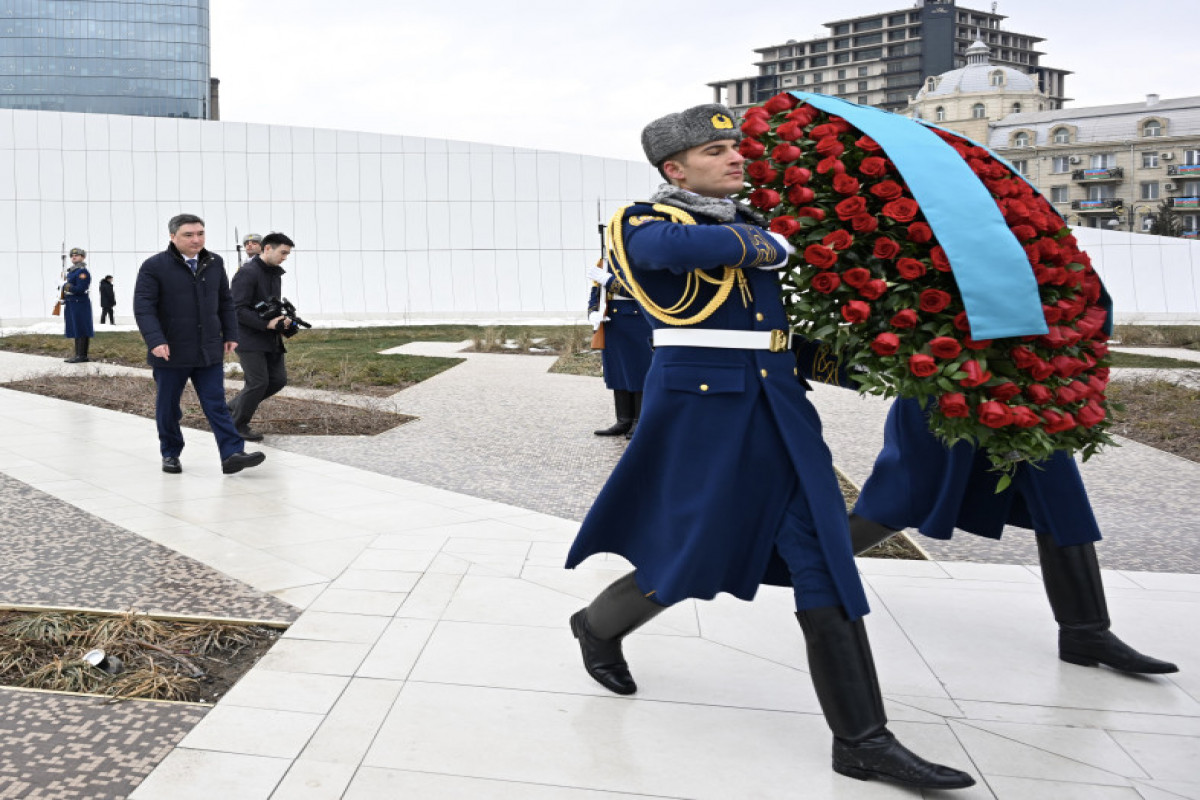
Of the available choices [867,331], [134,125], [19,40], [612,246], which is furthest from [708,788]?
[19,40]

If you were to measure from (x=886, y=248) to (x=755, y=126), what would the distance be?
0.60 metres

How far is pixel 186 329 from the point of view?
7.66 m

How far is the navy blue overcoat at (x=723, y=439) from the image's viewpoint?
122 inches

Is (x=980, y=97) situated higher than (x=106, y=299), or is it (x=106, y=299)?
(x=980, y=97)

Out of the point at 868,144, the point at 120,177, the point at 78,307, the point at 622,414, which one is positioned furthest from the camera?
the point at 120,177

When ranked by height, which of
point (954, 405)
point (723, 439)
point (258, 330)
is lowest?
point (723, 439)

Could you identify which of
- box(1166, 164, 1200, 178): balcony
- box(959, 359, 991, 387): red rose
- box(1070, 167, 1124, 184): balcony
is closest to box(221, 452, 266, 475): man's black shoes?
box(959, 359, 991, 387): red rose

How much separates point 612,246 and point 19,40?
130519mm

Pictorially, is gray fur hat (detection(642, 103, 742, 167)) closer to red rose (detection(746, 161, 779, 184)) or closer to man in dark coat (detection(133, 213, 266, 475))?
red rose (detection(746, 161, 779, 184))

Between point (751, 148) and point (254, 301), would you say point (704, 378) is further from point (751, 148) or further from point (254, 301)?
point (254, 301)

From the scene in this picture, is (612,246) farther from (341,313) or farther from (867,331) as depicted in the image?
(341,313)

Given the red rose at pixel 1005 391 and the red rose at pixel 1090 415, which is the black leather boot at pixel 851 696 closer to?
the red rose at pixel 1005 391

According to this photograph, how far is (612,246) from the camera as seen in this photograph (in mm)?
3352

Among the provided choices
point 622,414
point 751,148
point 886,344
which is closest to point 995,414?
point 886,344
